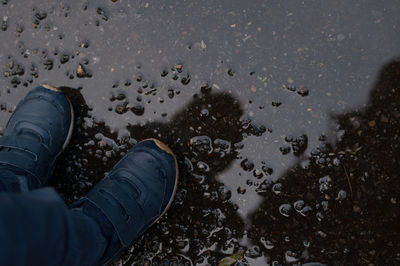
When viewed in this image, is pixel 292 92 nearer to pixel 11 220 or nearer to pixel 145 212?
pixel 145 212

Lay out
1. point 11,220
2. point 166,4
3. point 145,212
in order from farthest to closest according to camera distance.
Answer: point 166,4 < point 145,212 < point 11,220

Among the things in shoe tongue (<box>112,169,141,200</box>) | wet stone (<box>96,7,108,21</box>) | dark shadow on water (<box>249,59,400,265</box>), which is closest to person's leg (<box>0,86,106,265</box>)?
shoe tongue (<box>112,169,141,200</box>)

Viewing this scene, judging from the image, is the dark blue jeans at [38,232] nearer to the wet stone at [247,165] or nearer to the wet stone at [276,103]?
the wet stone at [247,165]

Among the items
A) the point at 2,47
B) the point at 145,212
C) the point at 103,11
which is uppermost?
the point at 103,11

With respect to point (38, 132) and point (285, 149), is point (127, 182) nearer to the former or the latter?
point (38, 132)

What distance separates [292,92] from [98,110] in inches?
39.7

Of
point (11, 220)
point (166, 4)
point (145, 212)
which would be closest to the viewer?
point (11, 220)

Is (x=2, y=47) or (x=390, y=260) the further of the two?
(x=2, y=47)

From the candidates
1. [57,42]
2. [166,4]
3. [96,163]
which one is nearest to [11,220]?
[96,163]

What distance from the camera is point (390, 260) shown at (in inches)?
70.3

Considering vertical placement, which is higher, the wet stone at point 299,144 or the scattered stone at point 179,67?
the scattered stone at point 179,67

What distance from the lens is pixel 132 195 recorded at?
1760mm

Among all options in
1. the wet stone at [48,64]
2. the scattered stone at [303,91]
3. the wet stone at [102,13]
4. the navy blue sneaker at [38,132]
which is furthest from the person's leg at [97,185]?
the scattered stone at [303,91]

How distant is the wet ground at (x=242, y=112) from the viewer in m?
1.78
